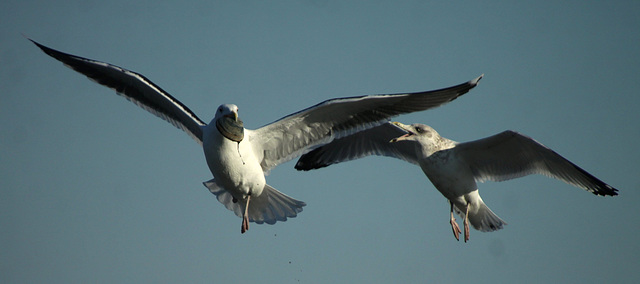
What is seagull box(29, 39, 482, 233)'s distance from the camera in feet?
31.4

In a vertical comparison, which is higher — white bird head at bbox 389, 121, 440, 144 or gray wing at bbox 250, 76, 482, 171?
white bird head at bbox 389, 121, 440, 144

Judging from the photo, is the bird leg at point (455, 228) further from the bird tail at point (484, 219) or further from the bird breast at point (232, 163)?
the bird breast at point (232, 163)

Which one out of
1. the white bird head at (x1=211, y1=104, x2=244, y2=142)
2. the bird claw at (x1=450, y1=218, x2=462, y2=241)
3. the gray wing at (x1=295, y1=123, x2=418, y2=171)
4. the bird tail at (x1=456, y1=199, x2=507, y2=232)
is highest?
the gray wing at (x1=295, y1=123, x2=418, y2=171)

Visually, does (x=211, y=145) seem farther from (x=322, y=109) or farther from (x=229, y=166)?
(x=322, y=109)

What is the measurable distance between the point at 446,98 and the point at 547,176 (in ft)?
8.77

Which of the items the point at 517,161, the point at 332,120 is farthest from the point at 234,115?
the point at 517,161

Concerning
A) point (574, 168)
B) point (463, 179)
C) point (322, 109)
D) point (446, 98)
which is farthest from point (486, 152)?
point (322, 109)

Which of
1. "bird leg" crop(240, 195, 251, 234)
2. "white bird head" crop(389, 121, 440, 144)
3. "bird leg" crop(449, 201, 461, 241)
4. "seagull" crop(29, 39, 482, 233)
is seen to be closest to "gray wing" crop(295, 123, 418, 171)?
"white bird head" crop(389, 121, 440, 144)

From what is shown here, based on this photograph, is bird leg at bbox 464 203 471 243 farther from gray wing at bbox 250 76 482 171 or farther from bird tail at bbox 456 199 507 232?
gray wing at bbox 250 76 482 171

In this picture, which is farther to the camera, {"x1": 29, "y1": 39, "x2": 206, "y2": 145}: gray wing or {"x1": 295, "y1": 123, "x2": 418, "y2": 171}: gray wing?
{"x1": 295, "y1": 123, "x2": 418, "y2": 171}: gray wing

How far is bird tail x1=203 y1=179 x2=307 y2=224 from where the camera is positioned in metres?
10.7

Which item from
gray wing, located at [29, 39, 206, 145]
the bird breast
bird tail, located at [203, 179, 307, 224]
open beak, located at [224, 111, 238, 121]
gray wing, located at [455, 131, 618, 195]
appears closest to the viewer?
open beak, located at [224, 111, 238, 121]

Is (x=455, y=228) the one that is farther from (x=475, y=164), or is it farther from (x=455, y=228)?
(x=475, y=164)

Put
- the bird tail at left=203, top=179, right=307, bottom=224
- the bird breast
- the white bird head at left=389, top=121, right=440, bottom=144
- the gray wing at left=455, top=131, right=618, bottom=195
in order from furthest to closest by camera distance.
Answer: the white bird head at left=389, top=121, right=440, bottom=144
the gray wing at left=455, top=131, right=618, bottom=195
the bird tail at left=203, top=179, right=307, bottom=224
the bird breast
